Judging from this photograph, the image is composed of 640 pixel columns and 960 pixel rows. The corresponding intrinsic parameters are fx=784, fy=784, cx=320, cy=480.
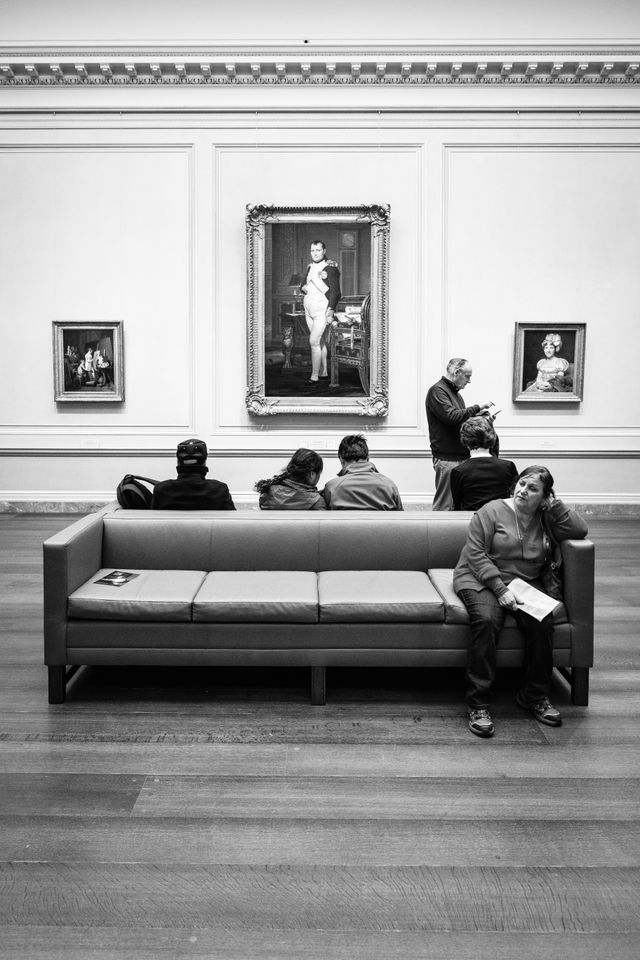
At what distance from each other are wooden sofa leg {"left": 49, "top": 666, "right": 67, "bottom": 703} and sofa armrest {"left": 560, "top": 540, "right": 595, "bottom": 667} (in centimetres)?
302

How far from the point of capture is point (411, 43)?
407 inches

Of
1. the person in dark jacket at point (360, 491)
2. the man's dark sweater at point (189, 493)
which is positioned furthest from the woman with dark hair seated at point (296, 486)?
the man's dark sweater at point (189, 493)

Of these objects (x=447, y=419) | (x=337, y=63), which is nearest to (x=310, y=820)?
(x=447, y=419)

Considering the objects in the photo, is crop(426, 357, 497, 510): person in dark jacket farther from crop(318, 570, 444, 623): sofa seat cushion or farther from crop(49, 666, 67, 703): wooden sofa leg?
crop(49, 666, 67, 703): wooden sofa leg

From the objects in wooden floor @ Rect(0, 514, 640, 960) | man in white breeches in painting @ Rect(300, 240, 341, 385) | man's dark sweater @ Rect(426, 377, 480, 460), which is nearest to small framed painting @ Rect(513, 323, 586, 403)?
man in white breeches in painting @ Rect(300, 240, 341, 385)

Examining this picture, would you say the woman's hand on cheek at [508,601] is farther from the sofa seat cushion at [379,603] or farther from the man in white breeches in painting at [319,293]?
the man in white breeches in painting at [319,293]

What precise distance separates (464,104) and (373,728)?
9.07 meters

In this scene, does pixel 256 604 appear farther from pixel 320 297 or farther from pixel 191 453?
pixel 320 297

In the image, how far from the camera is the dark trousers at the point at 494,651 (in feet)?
14.6

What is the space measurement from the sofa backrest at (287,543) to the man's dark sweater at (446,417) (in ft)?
8.72

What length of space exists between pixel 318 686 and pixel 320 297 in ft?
23.1

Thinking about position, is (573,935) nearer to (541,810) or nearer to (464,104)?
(541,810)

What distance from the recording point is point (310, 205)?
34.8 feet

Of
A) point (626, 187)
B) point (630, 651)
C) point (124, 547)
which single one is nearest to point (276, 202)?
point (626, 187)
